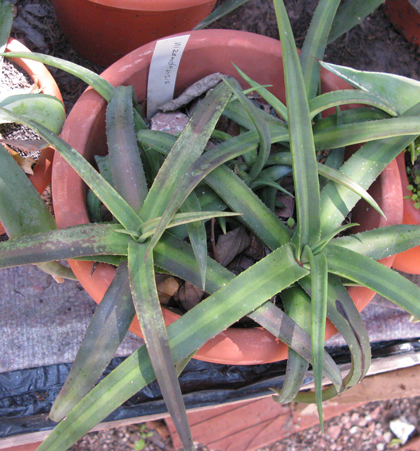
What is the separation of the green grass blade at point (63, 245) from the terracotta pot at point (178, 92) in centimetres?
7

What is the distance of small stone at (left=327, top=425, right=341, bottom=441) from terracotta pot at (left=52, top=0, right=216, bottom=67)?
136cm

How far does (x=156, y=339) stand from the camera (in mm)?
478

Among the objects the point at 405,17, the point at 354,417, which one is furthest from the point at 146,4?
the point at 354,417

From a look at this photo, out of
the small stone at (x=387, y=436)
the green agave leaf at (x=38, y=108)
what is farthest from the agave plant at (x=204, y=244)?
the small stone at (x=387, y=436)

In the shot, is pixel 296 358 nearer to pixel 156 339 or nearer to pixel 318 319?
pixel 318 319

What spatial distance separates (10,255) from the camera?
19.5 inches

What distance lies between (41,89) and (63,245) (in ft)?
1.45

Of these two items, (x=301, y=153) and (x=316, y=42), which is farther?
(x=316, y=42)

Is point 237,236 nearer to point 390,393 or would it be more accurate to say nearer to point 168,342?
point 168,342

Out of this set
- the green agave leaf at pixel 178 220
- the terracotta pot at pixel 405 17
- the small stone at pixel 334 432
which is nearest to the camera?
the green agave leaf at pixel 178 220

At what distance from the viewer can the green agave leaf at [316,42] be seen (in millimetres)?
666

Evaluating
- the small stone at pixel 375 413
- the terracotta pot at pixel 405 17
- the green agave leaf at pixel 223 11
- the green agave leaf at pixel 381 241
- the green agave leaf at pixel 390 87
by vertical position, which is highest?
the terracotta pot at pixel 405 17

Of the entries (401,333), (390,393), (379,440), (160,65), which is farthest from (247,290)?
(379,440)

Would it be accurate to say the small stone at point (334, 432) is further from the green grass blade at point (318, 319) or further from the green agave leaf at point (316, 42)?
the green agave leaf at point (316, 42)
